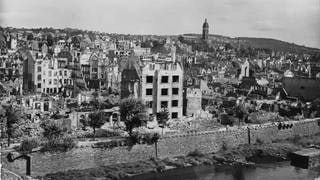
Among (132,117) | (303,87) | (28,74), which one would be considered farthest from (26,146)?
(303,87)

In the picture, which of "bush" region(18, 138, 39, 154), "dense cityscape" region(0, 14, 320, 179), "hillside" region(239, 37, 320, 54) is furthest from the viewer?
"hillside" region(239, 37, 320, 54)

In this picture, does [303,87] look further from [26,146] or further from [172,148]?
[26,146]

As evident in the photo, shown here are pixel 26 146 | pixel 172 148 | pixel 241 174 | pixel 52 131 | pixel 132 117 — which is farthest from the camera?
pixel 172 148

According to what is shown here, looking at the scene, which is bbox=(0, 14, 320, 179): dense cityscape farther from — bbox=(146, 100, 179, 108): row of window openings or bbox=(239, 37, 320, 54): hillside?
bbox=(239, 37, 320, 54): hillside

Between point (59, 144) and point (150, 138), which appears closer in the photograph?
point (59, 144)

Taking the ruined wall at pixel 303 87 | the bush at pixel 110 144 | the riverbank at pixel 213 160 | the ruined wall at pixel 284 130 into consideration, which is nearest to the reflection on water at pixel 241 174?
the riverbank at pixel 213 160

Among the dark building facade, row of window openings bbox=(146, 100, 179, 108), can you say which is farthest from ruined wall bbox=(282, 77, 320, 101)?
the dark building facade

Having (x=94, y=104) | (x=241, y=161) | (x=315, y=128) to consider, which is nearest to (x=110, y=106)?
(x=94, y=104)
